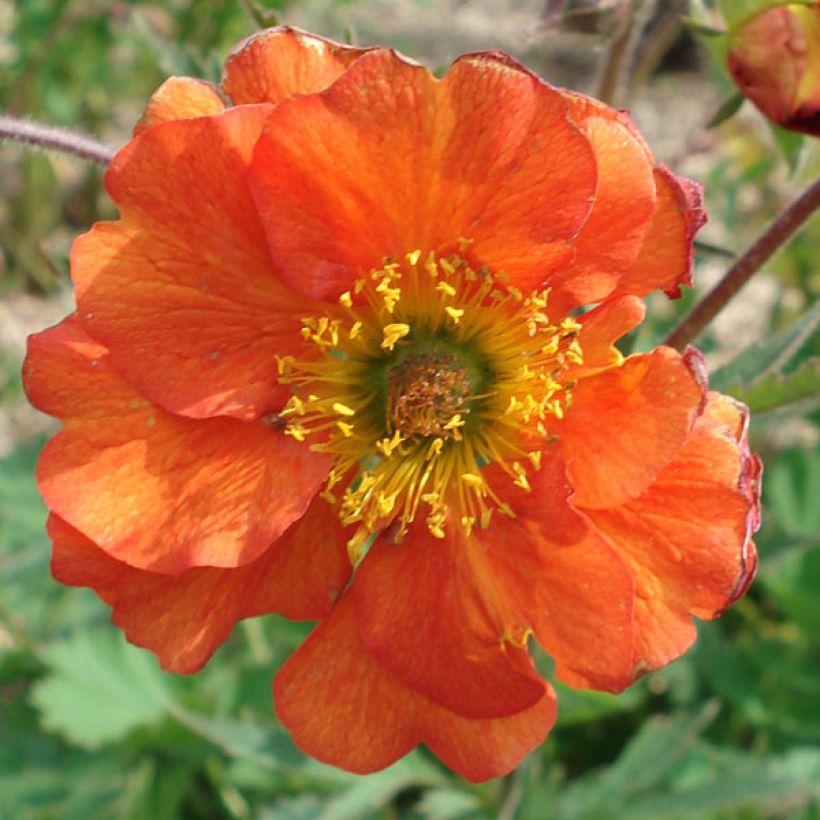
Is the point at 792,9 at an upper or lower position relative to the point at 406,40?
upper

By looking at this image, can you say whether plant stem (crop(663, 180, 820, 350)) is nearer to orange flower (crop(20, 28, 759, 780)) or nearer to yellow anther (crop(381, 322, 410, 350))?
orange flower (crop(20, 28, 759, 780))

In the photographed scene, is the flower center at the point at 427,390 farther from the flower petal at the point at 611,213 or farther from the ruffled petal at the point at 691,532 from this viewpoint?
the ruffled petal at the point at 691,532

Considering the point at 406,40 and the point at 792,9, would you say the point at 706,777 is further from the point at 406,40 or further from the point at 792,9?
the point at 406,40

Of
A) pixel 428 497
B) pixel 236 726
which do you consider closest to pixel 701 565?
pixel 428 497

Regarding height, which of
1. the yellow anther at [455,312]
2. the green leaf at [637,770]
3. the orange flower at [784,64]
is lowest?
the green leaf at [637,770]

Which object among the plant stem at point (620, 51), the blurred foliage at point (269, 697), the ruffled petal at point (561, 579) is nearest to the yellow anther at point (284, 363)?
the ruffled petal at point (561, 579)
